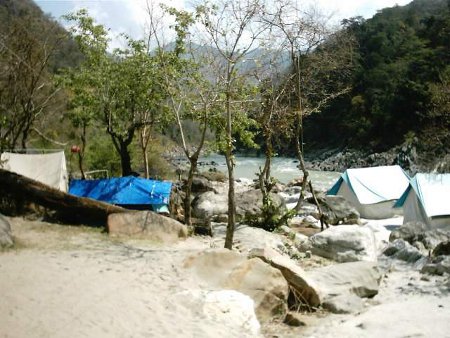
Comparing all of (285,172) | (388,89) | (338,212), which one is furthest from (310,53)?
(388,89)

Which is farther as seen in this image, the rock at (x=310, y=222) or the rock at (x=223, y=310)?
the rock at (x=310, y=222)

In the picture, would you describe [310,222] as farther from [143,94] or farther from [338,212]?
[143,94]

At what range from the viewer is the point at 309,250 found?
11.3 m

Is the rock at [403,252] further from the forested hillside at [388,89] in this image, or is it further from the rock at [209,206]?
the forested hillside at [388,89]

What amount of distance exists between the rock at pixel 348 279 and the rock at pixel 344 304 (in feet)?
0.41

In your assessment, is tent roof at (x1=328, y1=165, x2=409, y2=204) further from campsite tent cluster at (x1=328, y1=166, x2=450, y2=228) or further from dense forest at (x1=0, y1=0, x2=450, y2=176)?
dense forest at (x1=0, y1=0, x2=450, y2=176)

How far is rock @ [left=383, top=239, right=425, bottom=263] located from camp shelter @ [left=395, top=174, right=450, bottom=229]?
3422 mm

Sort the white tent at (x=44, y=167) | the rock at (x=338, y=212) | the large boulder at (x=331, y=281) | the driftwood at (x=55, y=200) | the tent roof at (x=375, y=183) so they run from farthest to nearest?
the tent roof at (x=375, y=183), the rock at (x=338, y=212), the white tent at (x=44, y=167), the driftwood at (x=55, y=200), the large boulder at (x=331, y=281)

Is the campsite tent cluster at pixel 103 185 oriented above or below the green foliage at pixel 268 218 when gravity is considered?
above

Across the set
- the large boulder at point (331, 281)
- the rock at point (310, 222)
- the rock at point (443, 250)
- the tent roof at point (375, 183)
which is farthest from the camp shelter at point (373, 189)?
the large boulder at point (331, 281)

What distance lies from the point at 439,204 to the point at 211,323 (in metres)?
11.1

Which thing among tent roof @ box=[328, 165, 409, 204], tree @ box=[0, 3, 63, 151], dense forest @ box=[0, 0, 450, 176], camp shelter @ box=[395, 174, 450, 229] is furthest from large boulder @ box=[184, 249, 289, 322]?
tent roof @ box=[328, 165, 409, 204]

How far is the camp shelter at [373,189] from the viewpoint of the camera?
1812cm

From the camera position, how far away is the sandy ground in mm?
5605
